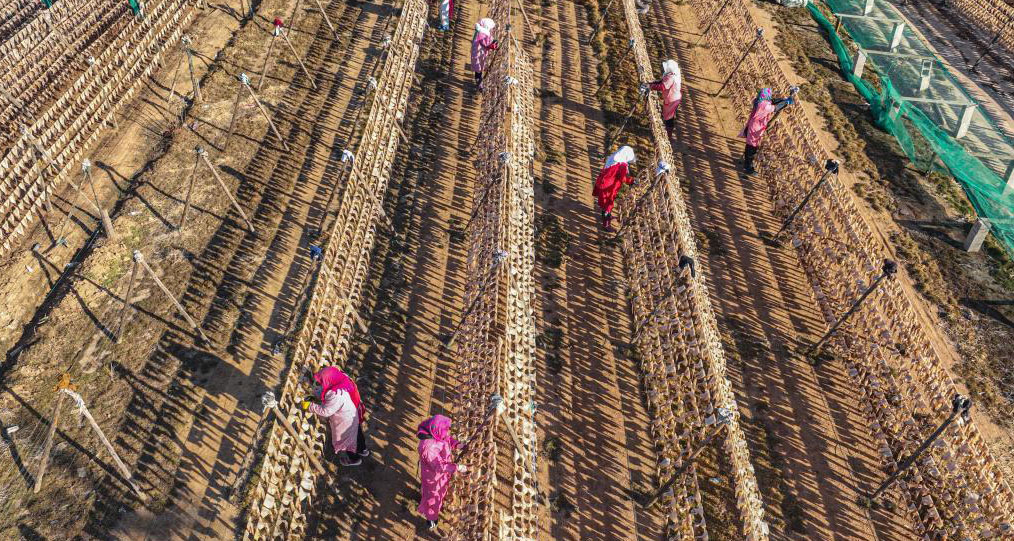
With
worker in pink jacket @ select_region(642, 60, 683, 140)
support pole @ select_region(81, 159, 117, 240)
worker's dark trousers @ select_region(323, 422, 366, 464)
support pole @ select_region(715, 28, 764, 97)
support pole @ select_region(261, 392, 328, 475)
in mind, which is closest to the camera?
support pole @ select_region(261, 392, 328, 475)

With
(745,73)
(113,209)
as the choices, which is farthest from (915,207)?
(113,209)

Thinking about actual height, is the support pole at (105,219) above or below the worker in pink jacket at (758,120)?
below

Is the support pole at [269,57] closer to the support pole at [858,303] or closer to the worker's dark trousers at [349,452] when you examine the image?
the worker's dark trousers at [349,452]

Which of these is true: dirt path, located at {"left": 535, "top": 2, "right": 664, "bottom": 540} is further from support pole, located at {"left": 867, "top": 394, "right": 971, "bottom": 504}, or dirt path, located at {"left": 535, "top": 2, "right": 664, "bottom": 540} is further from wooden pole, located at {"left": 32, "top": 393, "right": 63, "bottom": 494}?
wooden pole, located at {"left": 32, "top": 393, "right": 63, "bottom": 494}

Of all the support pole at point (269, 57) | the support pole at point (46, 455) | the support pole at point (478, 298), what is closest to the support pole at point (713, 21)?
the support pole at point (269, 57)

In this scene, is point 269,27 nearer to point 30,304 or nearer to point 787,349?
point 30,304

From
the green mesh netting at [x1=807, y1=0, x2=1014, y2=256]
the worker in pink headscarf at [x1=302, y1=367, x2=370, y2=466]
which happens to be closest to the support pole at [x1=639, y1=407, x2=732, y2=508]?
the worker in pink headscarf at [x1=302, y1=367, x2=370, y2=466]

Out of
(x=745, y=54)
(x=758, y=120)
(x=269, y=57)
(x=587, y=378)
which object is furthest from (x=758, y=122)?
(x=269, y=57)
